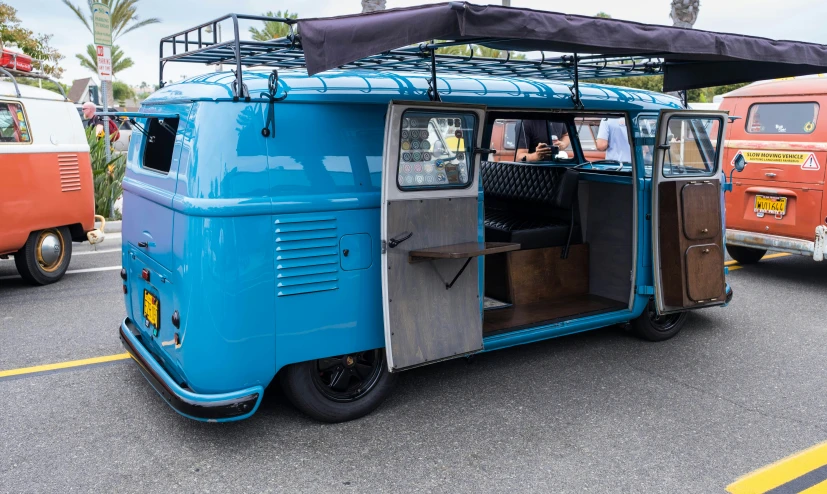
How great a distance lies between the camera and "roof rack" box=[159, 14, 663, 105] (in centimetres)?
359

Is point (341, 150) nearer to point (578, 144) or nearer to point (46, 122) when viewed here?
point (578, 144)

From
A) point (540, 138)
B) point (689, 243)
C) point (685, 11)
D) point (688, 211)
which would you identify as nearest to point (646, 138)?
point (688, 211)

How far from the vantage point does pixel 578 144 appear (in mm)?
6289

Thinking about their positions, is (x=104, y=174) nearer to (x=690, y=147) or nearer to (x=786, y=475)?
(x=690, y=147)

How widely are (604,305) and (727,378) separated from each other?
39.3 inches

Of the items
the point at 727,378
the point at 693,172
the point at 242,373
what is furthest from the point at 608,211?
the point at 242,373

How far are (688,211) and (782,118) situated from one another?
3.65 metres

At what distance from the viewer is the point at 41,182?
692 centimetres

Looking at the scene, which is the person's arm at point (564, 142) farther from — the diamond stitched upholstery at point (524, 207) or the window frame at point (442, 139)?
the window frame at point (442, 139)

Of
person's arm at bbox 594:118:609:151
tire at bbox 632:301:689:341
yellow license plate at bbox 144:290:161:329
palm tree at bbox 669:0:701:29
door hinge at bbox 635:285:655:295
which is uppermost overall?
palm tree at bbox 669:0:701:29

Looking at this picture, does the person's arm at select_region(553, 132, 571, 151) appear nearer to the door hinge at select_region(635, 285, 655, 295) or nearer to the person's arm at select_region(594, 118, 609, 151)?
the person's arm at select_region(594, 118, 609, 151)

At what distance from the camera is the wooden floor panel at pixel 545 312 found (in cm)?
481

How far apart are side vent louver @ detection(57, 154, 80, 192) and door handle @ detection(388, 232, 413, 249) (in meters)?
4.86

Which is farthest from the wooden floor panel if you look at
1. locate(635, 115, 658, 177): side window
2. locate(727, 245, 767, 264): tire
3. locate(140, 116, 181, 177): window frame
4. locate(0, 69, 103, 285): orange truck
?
locate(0, 69, 103, 285): orange truck
